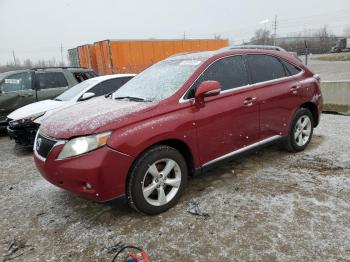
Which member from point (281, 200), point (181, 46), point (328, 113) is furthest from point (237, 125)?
point (181, 46)

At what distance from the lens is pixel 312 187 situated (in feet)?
12.3

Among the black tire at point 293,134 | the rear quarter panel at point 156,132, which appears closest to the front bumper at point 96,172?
the rear quarter panel at point 156,132

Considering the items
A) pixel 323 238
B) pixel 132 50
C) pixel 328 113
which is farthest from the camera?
pixel 132 50

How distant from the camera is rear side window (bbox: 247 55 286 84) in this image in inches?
168

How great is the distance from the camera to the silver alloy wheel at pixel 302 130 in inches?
193

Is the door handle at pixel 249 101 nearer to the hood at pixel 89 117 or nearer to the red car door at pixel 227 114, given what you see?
the red car door at pixel 227 114

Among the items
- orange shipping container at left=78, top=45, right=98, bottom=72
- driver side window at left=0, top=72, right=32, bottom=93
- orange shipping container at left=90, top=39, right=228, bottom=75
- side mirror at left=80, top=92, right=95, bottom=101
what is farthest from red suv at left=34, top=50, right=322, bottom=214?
orange shipping container at left=78, top=45, right=98, bottom=72

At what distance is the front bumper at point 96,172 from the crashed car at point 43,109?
10.6ft

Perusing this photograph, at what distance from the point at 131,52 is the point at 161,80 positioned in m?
11.1

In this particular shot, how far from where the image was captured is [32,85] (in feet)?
26.3

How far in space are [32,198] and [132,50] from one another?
1142 centimetres

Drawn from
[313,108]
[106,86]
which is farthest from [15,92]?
[313,108]

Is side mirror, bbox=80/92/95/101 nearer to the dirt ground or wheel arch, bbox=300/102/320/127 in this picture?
the dirt ground

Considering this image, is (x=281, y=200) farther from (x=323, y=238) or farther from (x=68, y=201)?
(x=68, y=201)
